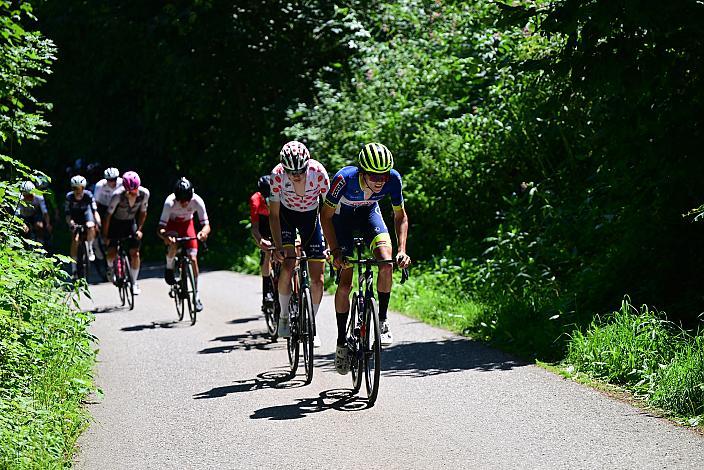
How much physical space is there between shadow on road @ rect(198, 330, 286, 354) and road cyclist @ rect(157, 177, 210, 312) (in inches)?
55.3

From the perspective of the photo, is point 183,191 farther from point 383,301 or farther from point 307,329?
point 383,301

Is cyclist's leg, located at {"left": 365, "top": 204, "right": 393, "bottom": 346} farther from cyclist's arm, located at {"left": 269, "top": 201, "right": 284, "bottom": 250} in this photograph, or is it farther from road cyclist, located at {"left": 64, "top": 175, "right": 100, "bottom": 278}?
road cyclist, located at {"left": 64, "top": 175, "right": 100, "bottom": 278}

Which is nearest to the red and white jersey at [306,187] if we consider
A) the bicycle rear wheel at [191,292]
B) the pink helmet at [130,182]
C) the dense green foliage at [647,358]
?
the dense green foliage at [647,358]

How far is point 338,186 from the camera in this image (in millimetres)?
8891

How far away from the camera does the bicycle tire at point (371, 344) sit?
8148 mm

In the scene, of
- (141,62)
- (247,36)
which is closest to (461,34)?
(247,36)

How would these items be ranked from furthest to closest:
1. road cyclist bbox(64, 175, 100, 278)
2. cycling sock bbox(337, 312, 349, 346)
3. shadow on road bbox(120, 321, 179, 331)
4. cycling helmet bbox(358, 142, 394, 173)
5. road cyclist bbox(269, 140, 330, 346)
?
road cyclist bbox(64, 175, 100, 278)
shadow on road bbox(120, 321, 179, 331)
road cyclist bbox(269, 140, 330, 346)
cycling sock bbox(337, 312, 349, 346)
cycling helmet bbox(358, 142, 394, 173)

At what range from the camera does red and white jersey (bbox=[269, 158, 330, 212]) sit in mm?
10219

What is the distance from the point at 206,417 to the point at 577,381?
3.13 metres

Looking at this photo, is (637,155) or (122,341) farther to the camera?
(122,341)

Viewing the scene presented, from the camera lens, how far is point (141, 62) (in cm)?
2581

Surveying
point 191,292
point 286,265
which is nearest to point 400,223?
point 286,265

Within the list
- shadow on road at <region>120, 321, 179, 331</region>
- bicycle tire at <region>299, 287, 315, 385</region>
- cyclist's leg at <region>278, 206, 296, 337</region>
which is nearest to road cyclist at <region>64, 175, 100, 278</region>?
shadow on road at <region>120, 321, 179, 331</region>

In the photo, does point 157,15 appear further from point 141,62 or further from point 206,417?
point 206,417
